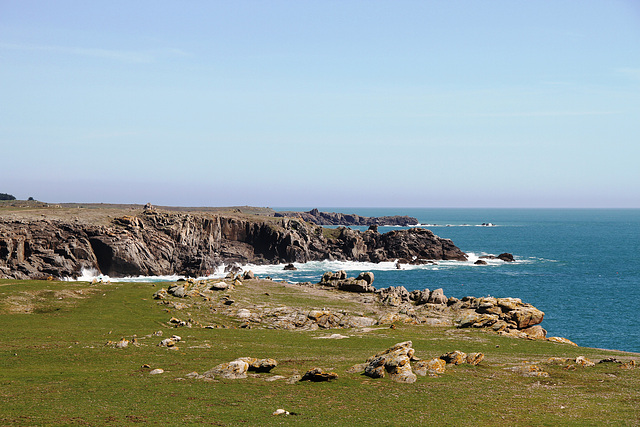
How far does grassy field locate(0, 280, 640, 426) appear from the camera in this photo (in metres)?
26.9

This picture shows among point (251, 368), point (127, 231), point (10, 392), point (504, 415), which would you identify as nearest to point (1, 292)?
point (10, 392)

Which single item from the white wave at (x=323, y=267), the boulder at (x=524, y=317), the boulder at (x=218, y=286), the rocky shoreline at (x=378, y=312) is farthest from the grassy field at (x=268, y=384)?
the white wave at (x=323, y=267)

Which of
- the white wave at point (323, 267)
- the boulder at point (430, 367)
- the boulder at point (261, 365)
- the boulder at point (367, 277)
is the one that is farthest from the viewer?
the white wave at point (323, 267)

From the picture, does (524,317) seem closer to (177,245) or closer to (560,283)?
(560,283)

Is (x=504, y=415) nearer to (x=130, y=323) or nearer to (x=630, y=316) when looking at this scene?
(x=130, y=323)

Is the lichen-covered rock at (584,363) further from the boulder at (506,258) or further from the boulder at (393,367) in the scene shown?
the boulder at (506,258)

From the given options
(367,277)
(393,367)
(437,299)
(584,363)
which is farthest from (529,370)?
(367,277)

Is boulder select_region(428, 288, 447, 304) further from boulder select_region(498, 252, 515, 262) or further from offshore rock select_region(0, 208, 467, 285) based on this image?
boulder select_region(498, 252, 515, 262)

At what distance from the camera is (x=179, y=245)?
145 meters

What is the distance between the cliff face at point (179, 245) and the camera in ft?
383

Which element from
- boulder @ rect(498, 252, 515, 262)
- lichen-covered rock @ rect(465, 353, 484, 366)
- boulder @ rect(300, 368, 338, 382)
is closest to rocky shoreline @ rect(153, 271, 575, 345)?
lichen-covered rock @ rect(465, 353, 484, 366)

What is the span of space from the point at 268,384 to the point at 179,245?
388 ft

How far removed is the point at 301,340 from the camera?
175 ft

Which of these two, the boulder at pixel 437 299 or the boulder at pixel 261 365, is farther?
the boulder at pixel 437 299
